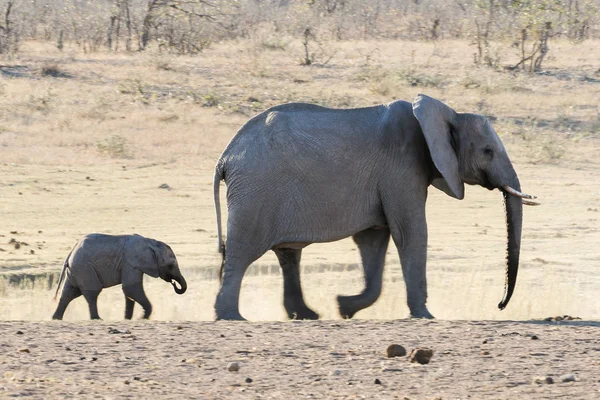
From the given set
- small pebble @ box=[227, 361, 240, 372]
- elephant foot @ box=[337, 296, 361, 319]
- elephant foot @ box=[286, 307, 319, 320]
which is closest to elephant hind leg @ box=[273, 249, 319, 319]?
elephant foot @ box=[286, 307, 319, 320]

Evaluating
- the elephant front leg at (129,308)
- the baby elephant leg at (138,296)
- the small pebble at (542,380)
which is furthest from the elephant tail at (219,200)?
the small pebble at (542,380)

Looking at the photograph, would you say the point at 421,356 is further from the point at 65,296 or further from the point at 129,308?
the point at 65,296

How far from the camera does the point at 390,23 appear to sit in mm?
33469

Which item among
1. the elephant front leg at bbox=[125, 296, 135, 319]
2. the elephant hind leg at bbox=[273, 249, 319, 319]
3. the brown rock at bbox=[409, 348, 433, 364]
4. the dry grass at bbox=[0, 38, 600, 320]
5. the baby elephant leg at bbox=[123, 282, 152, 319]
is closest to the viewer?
the brown rock at bbox=[409, 348, 433, 364]

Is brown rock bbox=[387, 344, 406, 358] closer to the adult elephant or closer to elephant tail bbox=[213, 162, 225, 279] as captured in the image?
the adult elephant

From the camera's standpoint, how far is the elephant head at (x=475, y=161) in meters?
7.96

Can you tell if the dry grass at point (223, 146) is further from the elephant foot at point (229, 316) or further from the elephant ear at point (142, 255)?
the elephant foot at point (229, 316)

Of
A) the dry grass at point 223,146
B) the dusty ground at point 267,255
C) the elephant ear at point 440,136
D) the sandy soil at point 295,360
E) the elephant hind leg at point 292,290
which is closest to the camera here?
the sandy soil at point 295,360

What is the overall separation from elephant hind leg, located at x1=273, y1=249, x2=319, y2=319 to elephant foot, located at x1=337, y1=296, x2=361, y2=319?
0.31m

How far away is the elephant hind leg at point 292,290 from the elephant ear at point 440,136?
1.21 meters

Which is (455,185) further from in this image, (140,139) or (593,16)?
(593,16)

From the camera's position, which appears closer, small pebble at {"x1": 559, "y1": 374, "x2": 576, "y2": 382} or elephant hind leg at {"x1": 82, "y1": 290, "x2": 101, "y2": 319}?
small pebble at {"x1": 559, "y1": 374, "x2": 576, "y2": 382}

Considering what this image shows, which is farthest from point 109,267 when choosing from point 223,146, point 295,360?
point 223,146

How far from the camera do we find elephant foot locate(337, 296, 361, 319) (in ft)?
26.9
